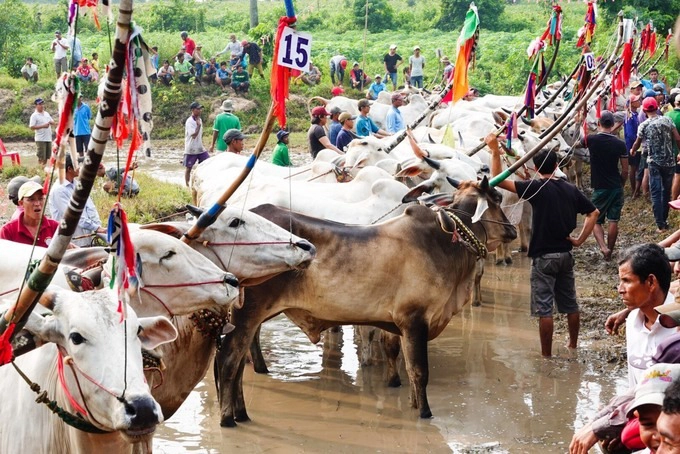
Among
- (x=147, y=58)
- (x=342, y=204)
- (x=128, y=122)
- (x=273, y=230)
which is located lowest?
(x=342, y=204)

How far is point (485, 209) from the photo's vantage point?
7949mm

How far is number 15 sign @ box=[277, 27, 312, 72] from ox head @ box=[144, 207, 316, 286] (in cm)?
160

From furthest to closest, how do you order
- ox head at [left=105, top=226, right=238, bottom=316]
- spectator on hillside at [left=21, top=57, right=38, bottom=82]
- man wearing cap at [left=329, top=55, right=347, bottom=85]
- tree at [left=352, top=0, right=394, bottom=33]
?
tree at [left=352, top=0, right=394, bottom=33] < man wearing cap at [left=329, top=55, right=347, bottom=85] < spectator on hillside at [left=21, top=57, right=38, bottom=82] < ox head at [left=105, top=226, right=238, bottom=316]

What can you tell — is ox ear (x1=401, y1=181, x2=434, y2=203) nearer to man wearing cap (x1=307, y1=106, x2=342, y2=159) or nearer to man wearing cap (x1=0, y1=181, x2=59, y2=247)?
man wearing cap (x1=0, y1=181, x2=59, y2=247)

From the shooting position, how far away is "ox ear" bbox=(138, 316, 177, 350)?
422 centimetres

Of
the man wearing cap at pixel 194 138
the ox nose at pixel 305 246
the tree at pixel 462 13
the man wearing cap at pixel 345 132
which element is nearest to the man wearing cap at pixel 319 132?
the man wearing cap at pixel 345 132

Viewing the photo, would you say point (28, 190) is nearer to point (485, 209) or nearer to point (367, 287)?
point (367, 287)

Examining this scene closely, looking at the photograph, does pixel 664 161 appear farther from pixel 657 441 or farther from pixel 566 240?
pixel 657 441

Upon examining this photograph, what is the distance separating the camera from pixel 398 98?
57.8ft

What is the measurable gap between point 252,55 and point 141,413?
2482 cm

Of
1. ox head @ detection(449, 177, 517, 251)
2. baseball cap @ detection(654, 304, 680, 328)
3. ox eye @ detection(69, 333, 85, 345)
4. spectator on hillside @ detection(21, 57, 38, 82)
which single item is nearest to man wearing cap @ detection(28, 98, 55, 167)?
spectator on hillside @ detection(21, 57, 38, 82)

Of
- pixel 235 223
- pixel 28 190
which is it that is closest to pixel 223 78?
pixel 28 190

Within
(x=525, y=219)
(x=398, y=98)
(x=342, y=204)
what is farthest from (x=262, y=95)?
(x=342, y=204)

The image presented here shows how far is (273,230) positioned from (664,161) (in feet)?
25.7
